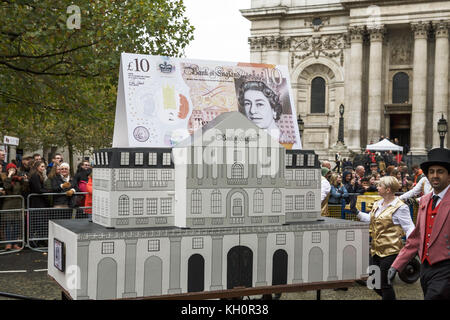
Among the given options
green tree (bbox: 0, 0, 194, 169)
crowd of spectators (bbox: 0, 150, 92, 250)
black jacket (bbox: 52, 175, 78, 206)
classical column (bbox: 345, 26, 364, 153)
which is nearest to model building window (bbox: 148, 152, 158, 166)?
crowd of spectators (bbox: 0, 150, 92, 250)

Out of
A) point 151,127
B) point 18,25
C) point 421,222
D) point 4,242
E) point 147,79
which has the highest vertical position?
point 18,25

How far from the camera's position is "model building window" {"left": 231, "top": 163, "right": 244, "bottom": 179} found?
5480mm

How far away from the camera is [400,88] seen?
151 feet

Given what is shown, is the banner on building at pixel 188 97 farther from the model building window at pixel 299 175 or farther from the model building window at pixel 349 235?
the model building window at pixel 349 235

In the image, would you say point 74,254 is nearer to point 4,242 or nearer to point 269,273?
point 269,273

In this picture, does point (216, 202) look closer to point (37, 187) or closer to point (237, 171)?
point (237, 171)

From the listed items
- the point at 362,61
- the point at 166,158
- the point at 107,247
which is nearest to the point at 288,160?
the point at 166,158

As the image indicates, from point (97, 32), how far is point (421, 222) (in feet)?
40.1

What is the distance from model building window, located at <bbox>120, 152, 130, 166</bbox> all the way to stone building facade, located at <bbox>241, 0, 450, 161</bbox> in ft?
119

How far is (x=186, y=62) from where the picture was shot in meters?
6.35

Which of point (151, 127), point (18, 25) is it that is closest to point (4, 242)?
point (18, 25)

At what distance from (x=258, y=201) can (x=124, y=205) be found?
1405 millimetres

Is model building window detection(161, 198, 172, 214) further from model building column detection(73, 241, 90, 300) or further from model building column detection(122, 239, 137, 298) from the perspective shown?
model building column detection(73, 241, 90, 300)
